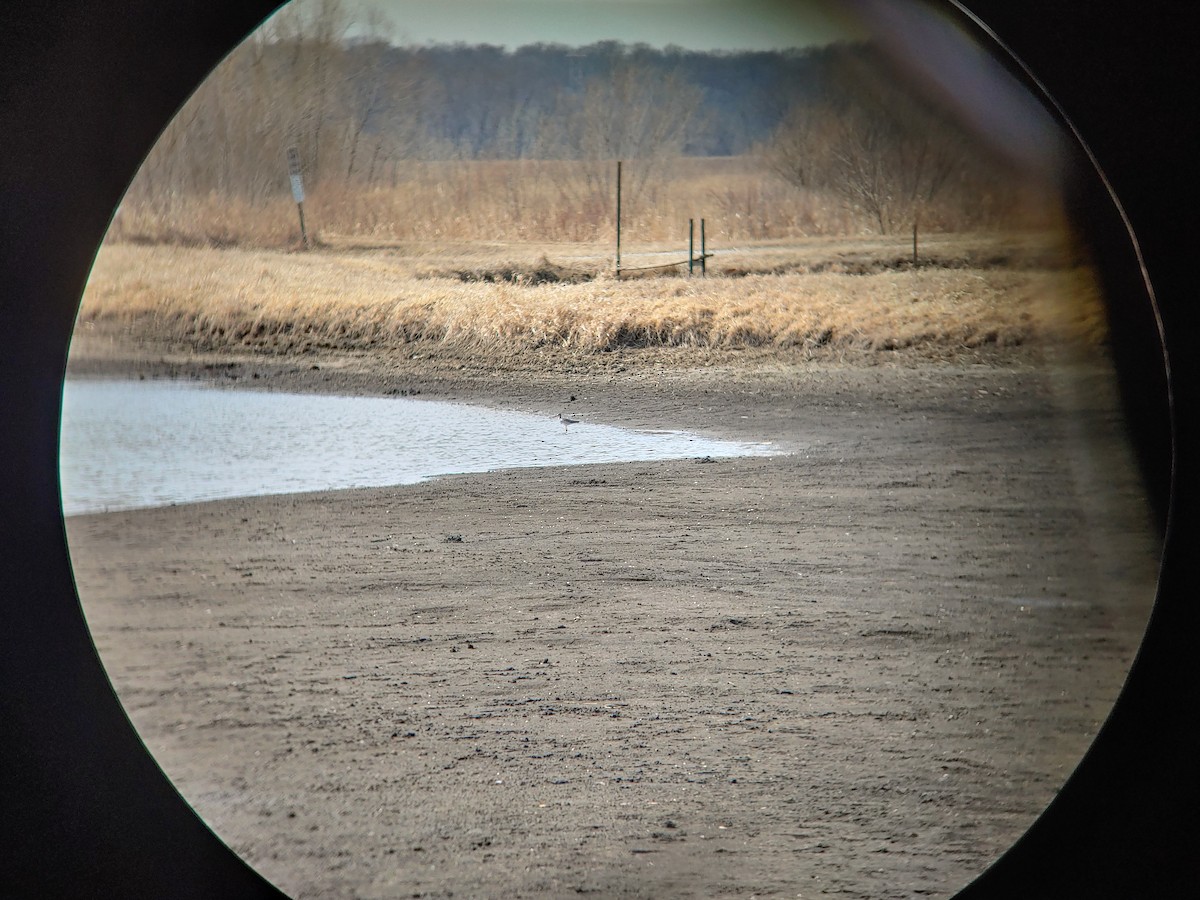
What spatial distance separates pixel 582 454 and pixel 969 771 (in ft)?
2.15

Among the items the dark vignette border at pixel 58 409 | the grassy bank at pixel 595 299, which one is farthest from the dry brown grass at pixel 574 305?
the dark vignette border at pixel 58 409

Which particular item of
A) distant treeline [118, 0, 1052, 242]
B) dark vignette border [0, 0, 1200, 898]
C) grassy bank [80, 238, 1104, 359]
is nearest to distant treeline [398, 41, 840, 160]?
distant treeline [118, 0, 1052, 242]

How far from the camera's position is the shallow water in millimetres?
1579

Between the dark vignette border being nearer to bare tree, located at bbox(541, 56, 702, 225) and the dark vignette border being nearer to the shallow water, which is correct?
the shallow water

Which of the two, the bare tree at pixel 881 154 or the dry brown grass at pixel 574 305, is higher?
the bare tree at pixel 881 154

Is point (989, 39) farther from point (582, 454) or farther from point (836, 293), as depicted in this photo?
point (582, 454)

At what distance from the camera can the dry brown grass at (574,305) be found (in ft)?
5.05

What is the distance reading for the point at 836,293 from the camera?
154 cm

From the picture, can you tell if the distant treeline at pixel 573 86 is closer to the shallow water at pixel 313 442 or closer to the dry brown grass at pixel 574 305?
the dry brown grass at pixel 574 305

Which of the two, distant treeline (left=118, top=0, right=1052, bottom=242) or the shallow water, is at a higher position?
distant treeline (left=118, top=0, right=1052, bottom=242)

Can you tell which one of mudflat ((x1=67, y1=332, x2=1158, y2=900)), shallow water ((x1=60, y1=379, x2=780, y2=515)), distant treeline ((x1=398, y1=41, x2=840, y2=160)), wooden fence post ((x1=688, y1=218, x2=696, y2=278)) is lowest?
mudflat ((x1=67, y1=332, x2=1158, y2=900))

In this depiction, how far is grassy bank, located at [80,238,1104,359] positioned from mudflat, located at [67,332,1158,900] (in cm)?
3

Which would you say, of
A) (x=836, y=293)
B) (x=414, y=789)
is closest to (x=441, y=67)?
(x=836, y=293)

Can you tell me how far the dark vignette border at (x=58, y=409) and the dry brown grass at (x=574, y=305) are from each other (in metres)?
0.13
